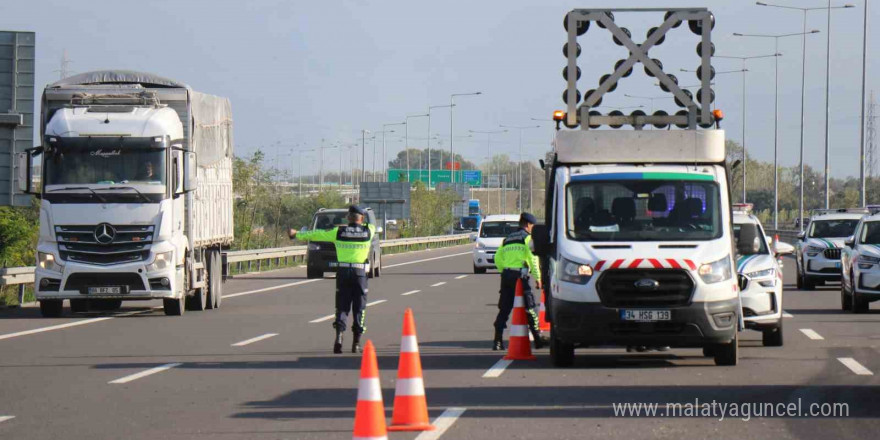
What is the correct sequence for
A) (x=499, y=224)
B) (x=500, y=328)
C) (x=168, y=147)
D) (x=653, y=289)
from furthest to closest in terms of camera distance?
(x=499, y=224) → (x=168, y=147) → (x=500, y=328) → (x=653, y=289)

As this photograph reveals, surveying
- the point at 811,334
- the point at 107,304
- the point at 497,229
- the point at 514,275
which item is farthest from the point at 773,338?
the point at 497,229

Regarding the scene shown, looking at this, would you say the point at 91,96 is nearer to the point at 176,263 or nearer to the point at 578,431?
the point at 176,263

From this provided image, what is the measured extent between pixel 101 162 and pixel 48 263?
182 cm

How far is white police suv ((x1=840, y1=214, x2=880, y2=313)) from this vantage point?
933 inches

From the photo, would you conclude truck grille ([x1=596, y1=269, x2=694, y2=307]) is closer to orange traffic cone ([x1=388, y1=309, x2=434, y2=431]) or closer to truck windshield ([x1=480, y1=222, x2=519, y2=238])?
orange traffic cone ([x1=388, y1=309, x2=434, y2=431])

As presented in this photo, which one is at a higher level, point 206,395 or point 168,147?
point 168,147

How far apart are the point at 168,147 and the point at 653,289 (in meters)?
11.0

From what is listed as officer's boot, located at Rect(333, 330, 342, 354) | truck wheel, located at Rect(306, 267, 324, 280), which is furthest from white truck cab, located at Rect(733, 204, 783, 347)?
truck wheel, located at Rect(306, 267, 324, 280)

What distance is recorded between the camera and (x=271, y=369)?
48.6 ft

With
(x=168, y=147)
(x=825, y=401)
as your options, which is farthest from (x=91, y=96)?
(x=825, y=401)

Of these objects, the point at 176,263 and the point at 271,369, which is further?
the point at 176,263

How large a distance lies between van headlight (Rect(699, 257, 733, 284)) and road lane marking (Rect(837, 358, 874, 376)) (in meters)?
1.60

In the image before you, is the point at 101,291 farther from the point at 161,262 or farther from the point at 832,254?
the point at 832,254

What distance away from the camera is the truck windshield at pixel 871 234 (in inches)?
983
